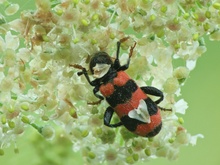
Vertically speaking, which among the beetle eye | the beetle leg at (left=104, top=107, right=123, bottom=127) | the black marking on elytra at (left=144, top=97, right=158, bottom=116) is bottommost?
the beetle leg at (left=104, top=107, right=123, bottom=127)

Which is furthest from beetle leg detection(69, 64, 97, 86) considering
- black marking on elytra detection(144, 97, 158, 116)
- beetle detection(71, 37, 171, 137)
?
black marking on elytra detection(144, 97, 158, 116)

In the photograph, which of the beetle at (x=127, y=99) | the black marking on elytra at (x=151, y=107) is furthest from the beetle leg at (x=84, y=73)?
the black marking on elytra at (x=151, y=107)

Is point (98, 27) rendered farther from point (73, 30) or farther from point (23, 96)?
point (23, 96)

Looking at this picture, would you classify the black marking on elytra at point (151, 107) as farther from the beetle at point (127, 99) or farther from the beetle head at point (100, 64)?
the beetle head at point (100, 64)

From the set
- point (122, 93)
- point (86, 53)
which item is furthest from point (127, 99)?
point (86, 53)

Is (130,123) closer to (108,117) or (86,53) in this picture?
(108,117)

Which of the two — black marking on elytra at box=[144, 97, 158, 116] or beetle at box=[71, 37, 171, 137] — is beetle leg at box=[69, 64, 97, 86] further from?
black marking on elytra at box=[144, 97, 158, 116]

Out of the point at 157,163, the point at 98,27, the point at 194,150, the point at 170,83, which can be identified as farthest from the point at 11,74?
the point at 194,150
